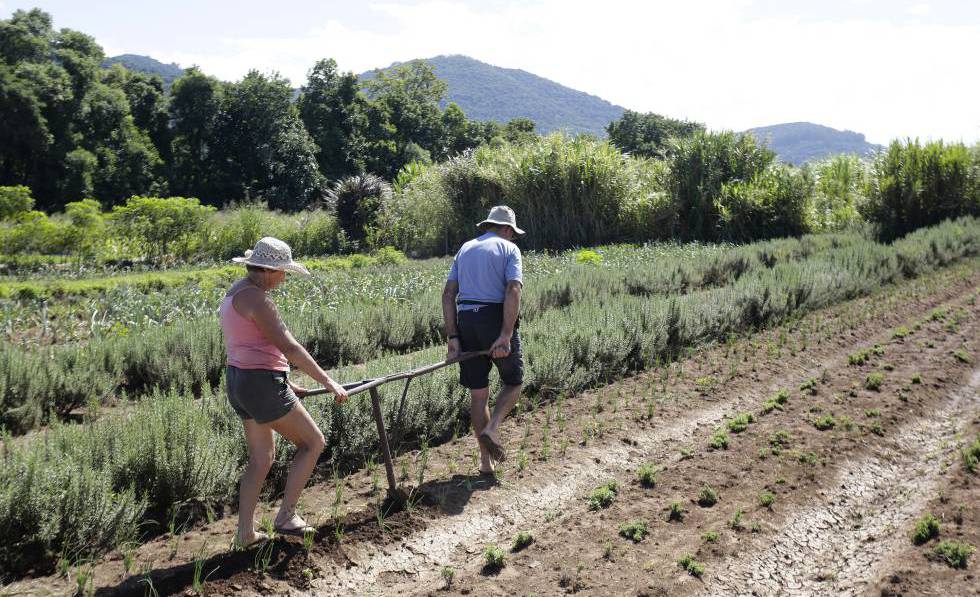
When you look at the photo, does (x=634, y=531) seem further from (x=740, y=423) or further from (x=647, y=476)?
(x=740, y=423)

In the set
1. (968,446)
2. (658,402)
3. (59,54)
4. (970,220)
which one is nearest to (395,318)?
(658,402)

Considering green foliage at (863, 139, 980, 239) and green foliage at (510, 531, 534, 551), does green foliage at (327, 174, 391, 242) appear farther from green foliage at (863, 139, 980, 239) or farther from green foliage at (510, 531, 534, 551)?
green foliage at (510, 531, 534, 551)

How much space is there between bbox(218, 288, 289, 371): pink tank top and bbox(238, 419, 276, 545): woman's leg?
0.37 meters

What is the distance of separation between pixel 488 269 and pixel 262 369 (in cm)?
175

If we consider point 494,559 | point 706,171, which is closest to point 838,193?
point 706,171

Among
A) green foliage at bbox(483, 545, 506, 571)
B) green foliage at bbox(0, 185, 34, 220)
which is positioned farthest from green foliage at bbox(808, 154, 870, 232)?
green foliage at bbox(0, 185, 34, 220)

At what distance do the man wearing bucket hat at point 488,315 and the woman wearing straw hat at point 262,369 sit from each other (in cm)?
134

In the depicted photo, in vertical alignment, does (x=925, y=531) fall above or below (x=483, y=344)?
below

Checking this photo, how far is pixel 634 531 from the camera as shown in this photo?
4141 mm

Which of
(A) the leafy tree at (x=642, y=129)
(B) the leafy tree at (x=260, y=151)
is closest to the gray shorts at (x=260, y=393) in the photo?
(B) the leafy tree at (x=260, y=151)

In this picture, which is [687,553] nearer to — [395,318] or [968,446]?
[968,446]

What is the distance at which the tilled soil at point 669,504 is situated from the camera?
143 inches

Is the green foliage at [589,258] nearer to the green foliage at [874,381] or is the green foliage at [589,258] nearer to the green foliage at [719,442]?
the green foliage at [874,381]

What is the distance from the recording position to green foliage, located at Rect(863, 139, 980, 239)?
20.6m
